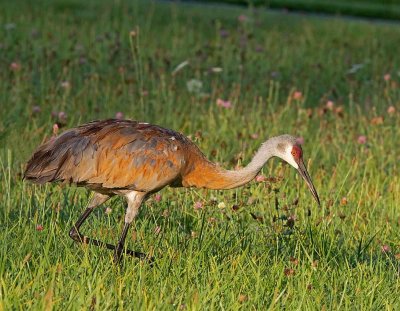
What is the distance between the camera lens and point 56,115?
891 centimetres

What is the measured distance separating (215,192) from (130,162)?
3.87ft

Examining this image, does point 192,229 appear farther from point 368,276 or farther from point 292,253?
point 368,276

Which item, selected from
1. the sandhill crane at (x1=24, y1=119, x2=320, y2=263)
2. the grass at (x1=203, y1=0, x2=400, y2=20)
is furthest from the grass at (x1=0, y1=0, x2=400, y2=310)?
the grass at (x1=203, y1=0, x2=400, y2=20)

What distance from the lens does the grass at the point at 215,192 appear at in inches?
214

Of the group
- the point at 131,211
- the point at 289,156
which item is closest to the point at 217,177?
the point at 289,156

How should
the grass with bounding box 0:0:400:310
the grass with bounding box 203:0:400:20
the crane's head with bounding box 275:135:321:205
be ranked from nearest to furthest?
the grass with bounding box 0:0:400:310
the crane's head with bounding box 275:135:321:205
the grass with bounding box 203:0:400:20

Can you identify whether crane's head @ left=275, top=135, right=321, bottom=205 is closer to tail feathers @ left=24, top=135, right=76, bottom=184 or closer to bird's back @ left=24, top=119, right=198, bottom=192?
bird's back @ left=24, top=119, right=198, bottom=192

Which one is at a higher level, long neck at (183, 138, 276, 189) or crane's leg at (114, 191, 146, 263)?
long neck at (183, 138, 276, 189)

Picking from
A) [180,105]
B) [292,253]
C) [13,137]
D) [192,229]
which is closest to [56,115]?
[13,137]

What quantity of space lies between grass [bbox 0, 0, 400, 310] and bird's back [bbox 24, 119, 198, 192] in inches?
9.9

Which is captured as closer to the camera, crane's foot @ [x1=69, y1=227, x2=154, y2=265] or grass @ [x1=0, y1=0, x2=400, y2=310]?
grass @ [x1=0, y1=0, x2=400, y2=310]

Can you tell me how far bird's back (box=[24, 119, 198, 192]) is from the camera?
6.21 m

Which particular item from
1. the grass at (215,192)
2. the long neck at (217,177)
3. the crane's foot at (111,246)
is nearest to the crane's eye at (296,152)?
the long neck at (217,177)

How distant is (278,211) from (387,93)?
12.8ft
